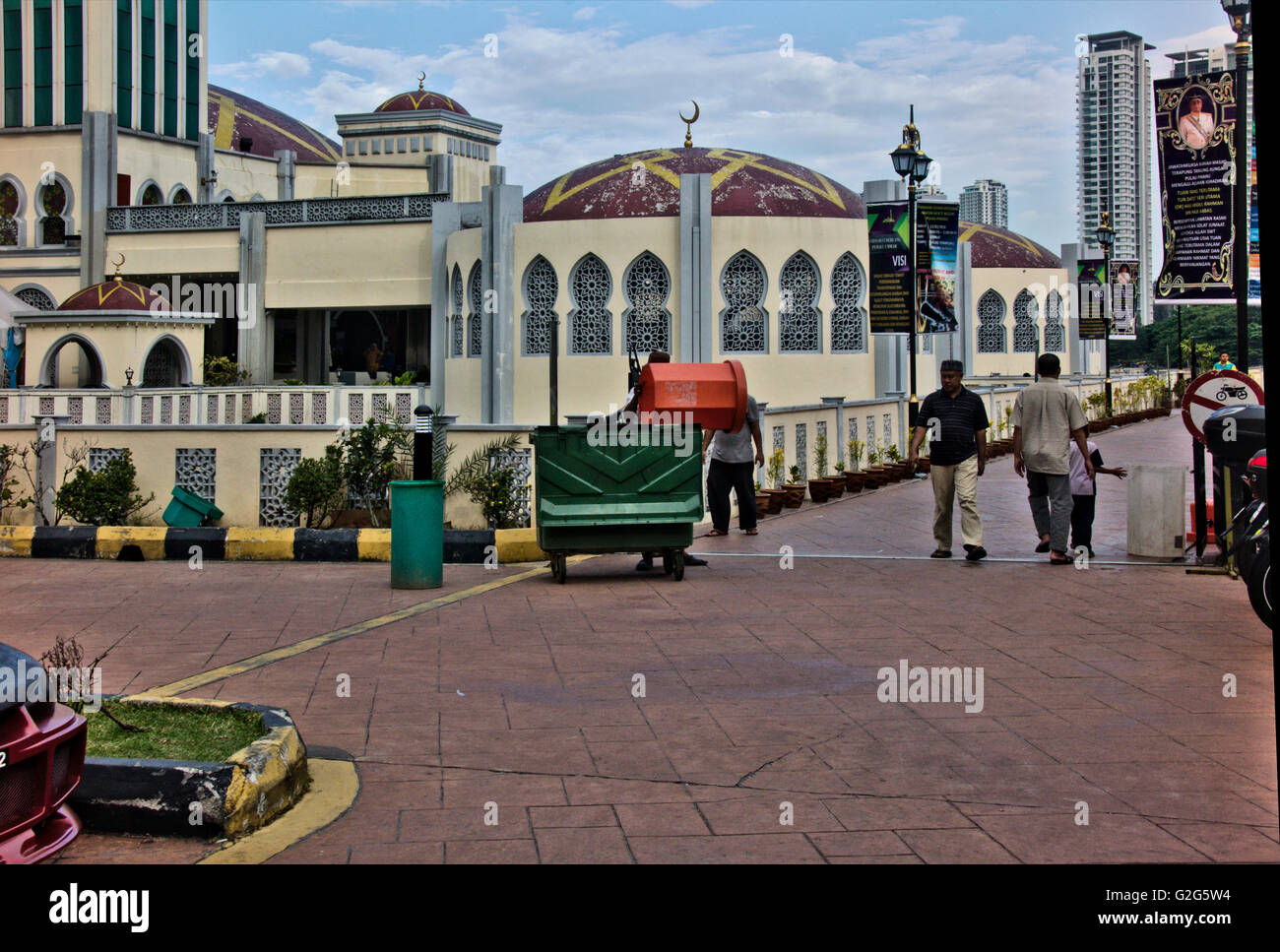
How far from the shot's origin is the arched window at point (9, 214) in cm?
3762

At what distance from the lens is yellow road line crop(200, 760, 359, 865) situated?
15.5ft

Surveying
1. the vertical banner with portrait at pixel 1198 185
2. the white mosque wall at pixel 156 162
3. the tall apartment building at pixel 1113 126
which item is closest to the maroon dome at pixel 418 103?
the white mosque wall at pixel 156 162

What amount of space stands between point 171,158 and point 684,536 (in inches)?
1312

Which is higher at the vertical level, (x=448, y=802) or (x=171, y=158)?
(x=171, y=158)

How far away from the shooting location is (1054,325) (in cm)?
4403

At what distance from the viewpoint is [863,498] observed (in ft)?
59.5

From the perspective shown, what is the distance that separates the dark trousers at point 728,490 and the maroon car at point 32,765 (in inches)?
376

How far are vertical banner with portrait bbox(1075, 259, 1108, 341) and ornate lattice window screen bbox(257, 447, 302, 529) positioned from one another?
2836 centimetres

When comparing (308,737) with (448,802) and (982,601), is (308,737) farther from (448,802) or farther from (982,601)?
(982,601)

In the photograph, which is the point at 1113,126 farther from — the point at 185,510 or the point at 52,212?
the point at 185,510

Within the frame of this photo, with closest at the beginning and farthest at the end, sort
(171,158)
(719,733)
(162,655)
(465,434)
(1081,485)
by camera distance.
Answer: (719,733), (162,655), (1081,485), (465,434), (171,158)
